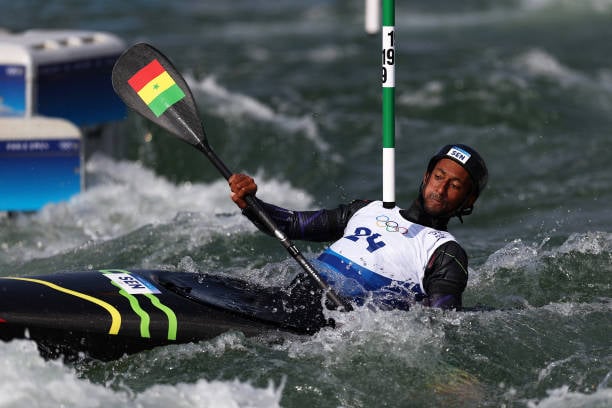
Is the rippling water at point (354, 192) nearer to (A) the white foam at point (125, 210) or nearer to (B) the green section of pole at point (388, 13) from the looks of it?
(A) the white foam at point (125, 210)

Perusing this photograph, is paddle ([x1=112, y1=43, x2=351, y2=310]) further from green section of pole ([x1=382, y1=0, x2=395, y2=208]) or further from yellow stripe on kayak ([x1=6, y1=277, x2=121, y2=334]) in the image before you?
yellow stripe on kayak ([x1=6, y1=277, x2=121, y2=334])

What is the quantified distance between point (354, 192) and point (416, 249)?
446 cm

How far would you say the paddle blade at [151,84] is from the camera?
561 centimetres

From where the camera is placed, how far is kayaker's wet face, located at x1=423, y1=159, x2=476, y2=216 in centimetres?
495

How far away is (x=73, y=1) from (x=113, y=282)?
14.8 meters

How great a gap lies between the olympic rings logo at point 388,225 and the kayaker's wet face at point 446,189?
16cm

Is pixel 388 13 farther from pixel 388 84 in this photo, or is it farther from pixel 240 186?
pixel 240 186

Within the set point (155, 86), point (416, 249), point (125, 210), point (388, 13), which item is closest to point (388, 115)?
point (388, 13)

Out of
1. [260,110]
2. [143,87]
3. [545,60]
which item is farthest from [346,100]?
[143,87]

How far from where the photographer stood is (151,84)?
5.65 metres

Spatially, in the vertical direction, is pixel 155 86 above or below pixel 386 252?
above

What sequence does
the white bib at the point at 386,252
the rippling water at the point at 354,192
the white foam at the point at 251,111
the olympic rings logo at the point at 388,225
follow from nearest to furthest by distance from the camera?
the rippling water at the point at 354,192
the white bib at the point at 386,252
the olympic rings logo at the point at 388,225
the white foam at the point at 251,111

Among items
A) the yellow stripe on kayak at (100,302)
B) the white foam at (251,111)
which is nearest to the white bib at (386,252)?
the yellow stripe on kayak at (100,302)

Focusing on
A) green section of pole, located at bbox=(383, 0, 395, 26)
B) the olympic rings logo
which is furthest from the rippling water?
green section of pole, located at bbox=(383, 0, 395, 26)
